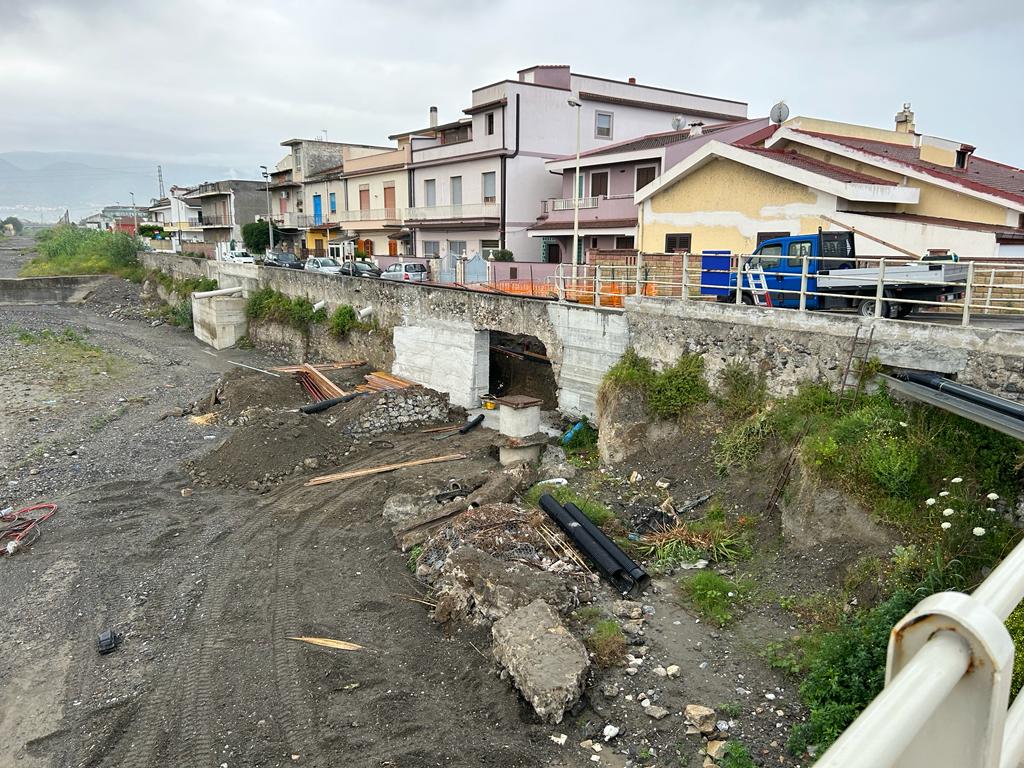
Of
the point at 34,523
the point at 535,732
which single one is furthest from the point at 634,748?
the point at 34,523

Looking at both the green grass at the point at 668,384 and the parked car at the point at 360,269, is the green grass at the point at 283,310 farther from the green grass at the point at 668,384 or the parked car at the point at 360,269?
the green grass at the point at 668,384

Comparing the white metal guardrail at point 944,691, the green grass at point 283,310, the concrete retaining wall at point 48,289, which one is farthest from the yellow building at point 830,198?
the concrete retaining wall at point 48,289

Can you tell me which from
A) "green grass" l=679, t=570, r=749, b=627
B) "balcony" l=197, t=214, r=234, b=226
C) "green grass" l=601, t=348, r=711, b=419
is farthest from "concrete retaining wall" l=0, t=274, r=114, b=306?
"green grass" l=679, t=570, r=749, b=627

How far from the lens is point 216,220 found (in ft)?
235

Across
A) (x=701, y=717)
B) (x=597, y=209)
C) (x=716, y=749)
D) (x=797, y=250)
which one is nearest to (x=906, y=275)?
(x=797, y=250)

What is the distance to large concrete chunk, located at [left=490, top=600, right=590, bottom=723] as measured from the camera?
8.27 meters

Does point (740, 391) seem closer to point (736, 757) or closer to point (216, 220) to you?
point (736, 757)

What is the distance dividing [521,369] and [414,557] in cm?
1156

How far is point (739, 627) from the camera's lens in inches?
378

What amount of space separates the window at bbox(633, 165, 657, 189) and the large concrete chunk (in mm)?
23188

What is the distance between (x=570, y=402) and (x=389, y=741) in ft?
36.5

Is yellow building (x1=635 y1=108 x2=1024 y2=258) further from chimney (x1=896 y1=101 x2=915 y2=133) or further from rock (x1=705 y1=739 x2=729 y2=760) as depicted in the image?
rock (x1=705 y1=739 x2=729 y2=760)

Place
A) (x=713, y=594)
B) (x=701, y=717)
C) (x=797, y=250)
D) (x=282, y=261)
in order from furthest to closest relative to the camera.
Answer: (x=282, y=261), (x=797, y=250), (x=713, y=594), (x=701, y=717)

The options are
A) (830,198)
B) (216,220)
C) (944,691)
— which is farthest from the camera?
(216,220)
